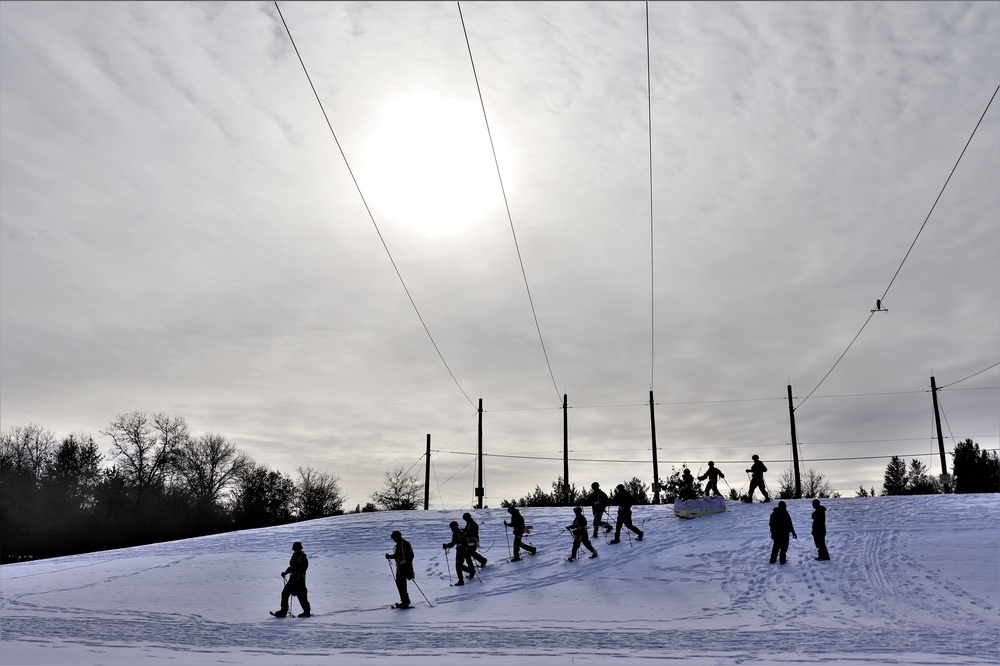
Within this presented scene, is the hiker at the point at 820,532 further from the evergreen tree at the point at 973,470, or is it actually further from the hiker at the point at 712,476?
the evergreen tree at the point at 973,470

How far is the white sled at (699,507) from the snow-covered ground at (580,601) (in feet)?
2.33

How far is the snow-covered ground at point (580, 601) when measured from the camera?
513 inches

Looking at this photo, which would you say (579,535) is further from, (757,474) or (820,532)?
(757,474)

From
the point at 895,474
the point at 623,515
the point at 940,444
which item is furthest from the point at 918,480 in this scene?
the point at 623,515

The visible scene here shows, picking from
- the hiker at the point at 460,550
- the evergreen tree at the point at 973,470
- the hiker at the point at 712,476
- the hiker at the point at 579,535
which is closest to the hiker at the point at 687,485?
the hiker at the point at 712,476

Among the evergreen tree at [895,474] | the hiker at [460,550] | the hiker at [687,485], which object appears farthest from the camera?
the evergreen tree at [895,474]

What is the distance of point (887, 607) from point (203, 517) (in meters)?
78.9

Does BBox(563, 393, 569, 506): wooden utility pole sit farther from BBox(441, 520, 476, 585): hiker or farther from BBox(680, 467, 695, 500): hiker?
BBox(441, 520, 476, 585): hiker

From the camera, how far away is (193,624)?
1678 centimetres

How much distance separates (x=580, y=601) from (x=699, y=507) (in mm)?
12198

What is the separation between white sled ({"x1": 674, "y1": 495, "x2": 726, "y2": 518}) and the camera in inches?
1102

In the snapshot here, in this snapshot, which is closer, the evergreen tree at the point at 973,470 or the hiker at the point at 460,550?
the hiker at the point at 460,550

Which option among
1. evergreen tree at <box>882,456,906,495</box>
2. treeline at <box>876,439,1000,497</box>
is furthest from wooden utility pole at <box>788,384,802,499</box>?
evergreen tree at <box>882,456,906,495</box>

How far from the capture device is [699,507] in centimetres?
2811
